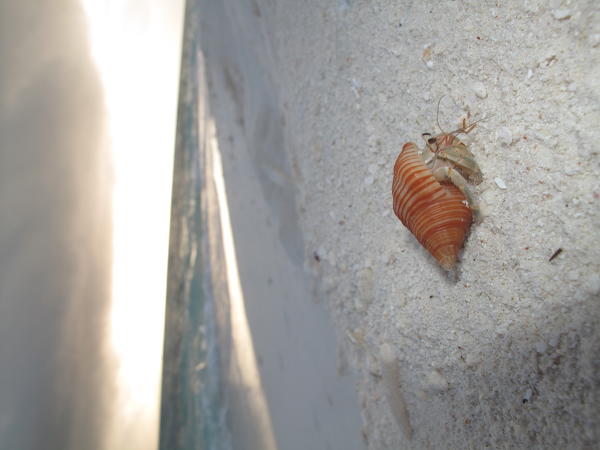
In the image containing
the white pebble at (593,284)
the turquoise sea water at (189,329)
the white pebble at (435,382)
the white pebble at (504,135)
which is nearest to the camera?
the white pebble at (593,284)

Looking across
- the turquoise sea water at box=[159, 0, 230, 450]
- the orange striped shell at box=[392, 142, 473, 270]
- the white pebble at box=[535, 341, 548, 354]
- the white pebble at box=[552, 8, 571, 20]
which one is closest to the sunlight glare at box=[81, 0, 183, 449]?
the turquoise sea water at box=[159, 0, 230, 450]

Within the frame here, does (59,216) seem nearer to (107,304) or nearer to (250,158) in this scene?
(107,304)

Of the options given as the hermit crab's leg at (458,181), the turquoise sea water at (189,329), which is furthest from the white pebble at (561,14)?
the turquoise sea water at (189,329)

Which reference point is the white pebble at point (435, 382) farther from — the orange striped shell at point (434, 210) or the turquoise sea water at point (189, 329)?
the turquoise sea water at point (189, 329)

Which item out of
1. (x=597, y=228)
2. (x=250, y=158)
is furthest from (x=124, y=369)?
(x=597, y=228)

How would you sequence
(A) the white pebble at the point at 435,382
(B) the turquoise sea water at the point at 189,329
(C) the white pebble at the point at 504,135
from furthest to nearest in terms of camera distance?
(B) the turquoise sea water at the point at 189,329 < (A) the white pebble at the point at 435,382 < (C) the white pebble at the point at 504,135

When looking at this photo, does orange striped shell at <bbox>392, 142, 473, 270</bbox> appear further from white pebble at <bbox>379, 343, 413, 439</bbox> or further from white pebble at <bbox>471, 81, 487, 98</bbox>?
white pebble at <bbox>379, 343, 413, 439</bbox>

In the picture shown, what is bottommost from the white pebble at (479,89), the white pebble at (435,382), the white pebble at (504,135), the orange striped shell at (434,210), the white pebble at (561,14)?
the white pebble at (435,382)
